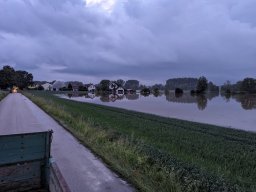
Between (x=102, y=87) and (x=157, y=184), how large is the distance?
596 feet

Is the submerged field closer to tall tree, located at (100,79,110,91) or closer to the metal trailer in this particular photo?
the metal trailer

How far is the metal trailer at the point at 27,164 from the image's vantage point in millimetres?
6117

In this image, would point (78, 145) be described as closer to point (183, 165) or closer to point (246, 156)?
point (183, 165)

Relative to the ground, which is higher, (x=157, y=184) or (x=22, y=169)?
(x=22, y=169)

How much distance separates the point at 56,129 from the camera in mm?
17578

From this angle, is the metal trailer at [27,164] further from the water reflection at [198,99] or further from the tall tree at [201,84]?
the tall tree at [201,84]

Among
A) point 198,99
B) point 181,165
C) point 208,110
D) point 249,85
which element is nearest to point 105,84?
point 249,85

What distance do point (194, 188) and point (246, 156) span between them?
6.30 m

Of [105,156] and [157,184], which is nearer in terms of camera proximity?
[157,184]

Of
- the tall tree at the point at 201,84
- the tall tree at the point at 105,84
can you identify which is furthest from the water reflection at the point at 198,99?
the tall tree at the point at 105,84

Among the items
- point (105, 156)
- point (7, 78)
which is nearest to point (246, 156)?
point (105, 156)

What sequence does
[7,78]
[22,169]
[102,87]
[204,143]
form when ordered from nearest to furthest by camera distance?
[22,169] → [204,143] → [7,78] → [102,87]

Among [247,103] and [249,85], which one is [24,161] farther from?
[249,85]

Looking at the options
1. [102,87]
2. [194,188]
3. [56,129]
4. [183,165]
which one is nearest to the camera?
[194,188]
